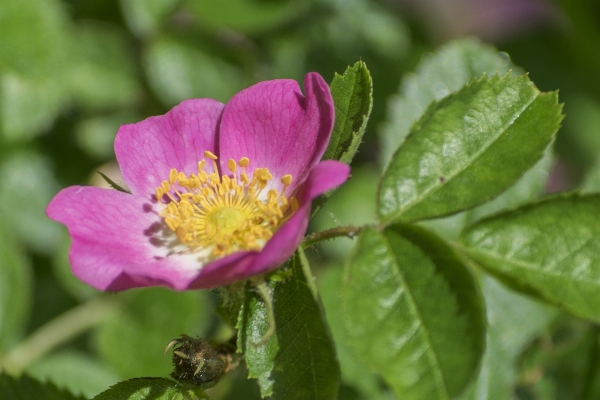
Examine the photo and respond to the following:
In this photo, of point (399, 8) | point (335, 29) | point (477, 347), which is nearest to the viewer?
point (477, 347)

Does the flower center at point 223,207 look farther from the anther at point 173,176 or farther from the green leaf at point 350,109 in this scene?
the green leaf at point 350,109

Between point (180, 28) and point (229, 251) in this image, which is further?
point (180, 28)

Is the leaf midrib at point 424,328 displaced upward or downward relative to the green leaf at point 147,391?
upward

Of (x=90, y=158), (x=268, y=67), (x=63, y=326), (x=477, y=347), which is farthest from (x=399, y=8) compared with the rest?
(x=477, y=347)

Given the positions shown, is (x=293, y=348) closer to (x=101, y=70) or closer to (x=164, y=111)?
(x=164, y=111)

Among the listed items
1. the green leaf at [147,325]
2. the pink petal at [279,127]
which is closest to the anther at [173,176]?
the pink petal at [279,127]

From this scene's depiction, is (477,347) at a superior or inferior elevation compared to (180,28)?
inferior

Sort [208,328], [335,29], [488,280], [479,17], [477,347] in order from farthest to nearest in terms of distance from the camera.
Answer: [479,17] → [335,29] → [208,328] → [488,280] → [477,347]

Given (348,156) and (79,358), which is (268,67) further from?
(348,156)

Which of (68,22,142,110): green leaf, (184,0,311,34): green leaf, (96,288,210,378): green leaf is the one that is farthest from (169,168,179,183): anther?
(68,22,142,110): green leaf
